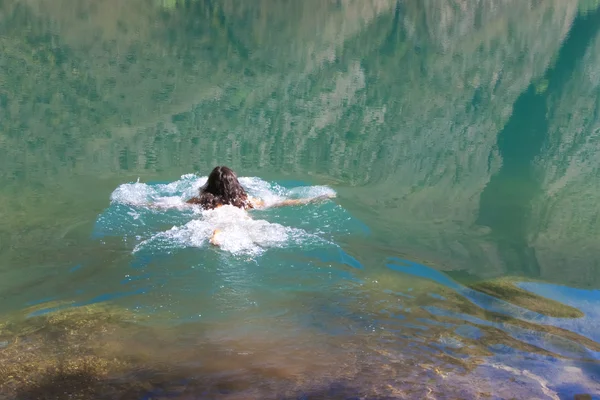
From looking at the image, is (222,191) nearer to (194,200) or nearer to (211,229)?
(194,200)

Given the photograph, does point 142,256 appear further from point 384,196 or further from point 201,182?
point 384,196

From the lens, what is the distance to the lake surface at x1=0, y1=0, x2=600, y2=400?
31.1 feet

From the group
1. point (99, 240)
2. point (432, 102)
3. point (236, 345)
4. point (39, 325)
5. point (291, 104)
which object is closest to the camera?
point (236, 345)

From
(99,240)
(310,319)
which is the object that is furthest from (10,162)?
(310,319)

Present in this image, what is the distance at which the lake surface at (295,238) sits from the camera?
947 centimetres

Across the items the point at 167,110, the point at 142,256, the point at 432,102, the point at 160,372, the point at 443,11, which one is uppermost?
the point at 443,11

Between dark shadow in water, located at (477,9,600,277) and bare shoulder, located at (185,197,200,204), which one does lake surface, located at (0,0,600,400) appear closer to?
dark shadow in water, located at (477,9,600,277)

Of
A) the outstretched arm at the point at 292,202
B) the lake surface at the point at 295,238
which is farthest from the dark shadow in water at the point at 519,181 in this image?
the outstretched arm at the point at 292,202

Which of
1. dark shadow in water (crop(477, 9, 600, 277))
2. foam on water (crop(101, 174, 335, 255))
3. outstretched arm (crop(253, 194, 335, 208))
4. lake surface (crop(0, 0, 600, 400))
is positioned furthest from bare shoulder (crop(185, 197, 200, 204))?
dark shadow in water (crop(477, 9, 600, 277))

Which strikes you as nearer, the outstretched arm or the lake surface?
the lake surface

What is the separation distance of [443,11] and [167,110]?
64.0m

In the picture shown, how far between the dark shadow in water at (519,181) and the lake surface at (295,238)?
0.41 ft

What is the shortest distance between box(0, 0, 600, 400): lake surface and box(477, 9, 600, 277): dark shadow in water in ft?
0.41

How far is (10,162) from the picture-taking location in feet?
73.2
